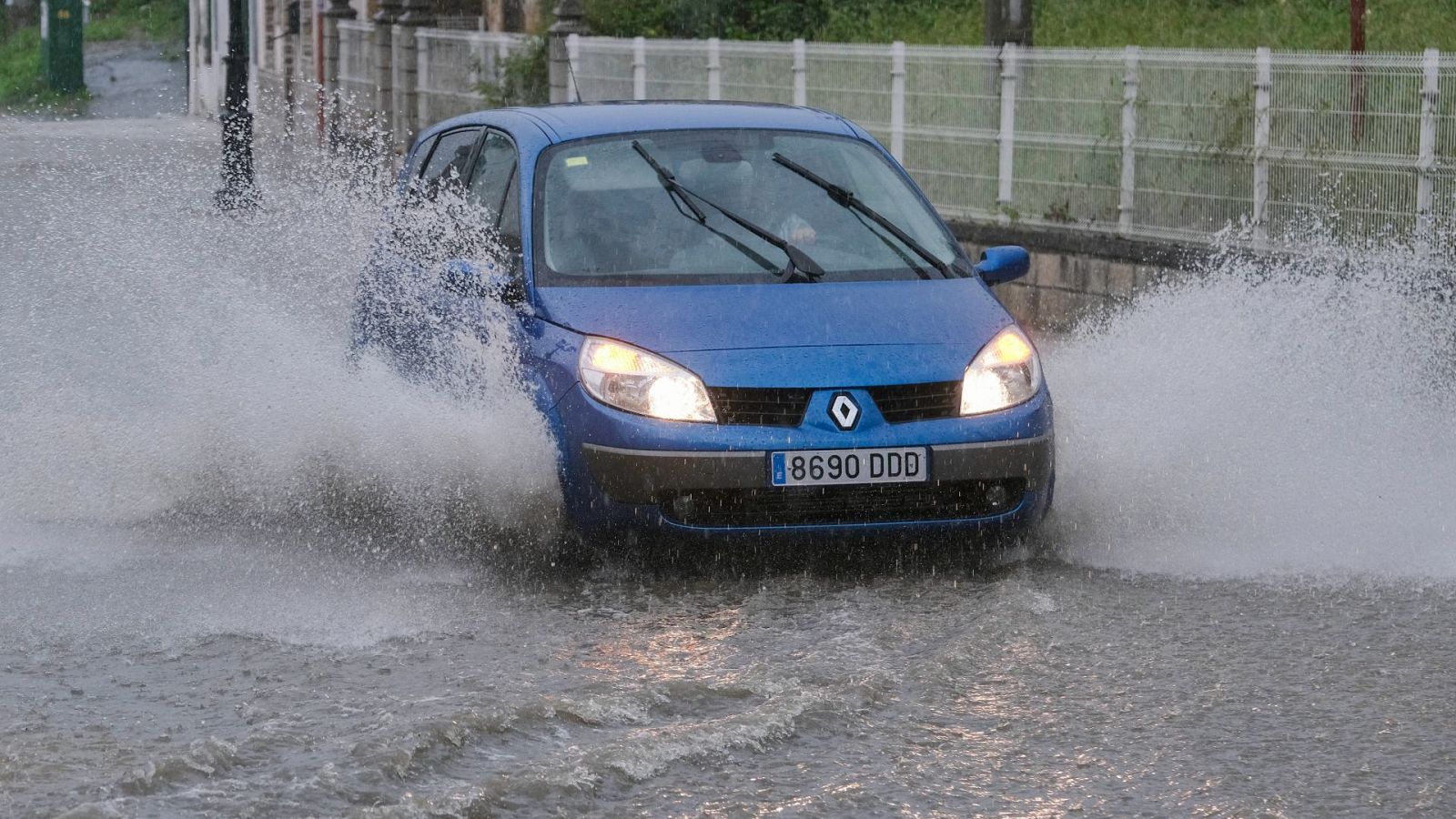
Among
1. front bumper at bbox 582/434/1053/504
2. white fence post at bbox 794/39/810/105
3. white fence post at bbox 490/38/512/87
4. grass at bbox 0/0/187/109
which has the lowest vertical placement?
front bumper at bbox 582/434/1053/504

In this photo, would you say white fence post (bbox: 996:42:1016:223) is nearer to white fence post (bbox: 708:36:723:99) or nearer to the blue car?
white fence post (bbox: 708:36:723:99)

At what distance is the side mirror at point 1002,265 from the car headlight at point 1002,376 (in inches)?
29.2

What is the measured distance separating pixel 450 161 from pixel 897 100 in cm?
853

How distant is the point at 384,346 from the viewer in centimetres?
893

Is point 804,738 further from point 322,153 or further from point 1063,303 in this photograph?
point 322,153

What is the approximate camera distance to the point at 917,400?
7.21 m

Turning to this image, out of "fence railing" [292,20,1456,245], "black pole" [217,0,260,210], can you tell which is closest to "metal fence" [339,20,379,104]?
"black pole" [217,0,260,210]

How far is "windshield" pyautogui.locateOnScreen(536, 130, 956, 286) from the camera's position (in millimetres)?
7848

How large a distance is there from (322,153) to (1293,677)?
→ 1161 inches

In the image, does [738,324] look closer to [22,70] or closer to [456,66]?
[456,66]

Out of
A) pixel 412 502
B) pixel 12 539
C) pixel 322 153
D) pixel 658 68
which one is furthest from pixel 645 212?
pixel 322 153

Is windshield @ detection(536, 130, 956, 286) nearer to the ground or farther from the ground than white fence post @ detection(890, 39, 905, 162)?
nearer to the ground

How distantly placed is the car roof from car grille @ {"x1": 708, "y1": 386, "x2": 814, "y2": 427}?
5.54 feet

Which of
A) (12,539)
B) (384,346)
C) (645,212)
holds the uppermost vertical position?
(645,212)
